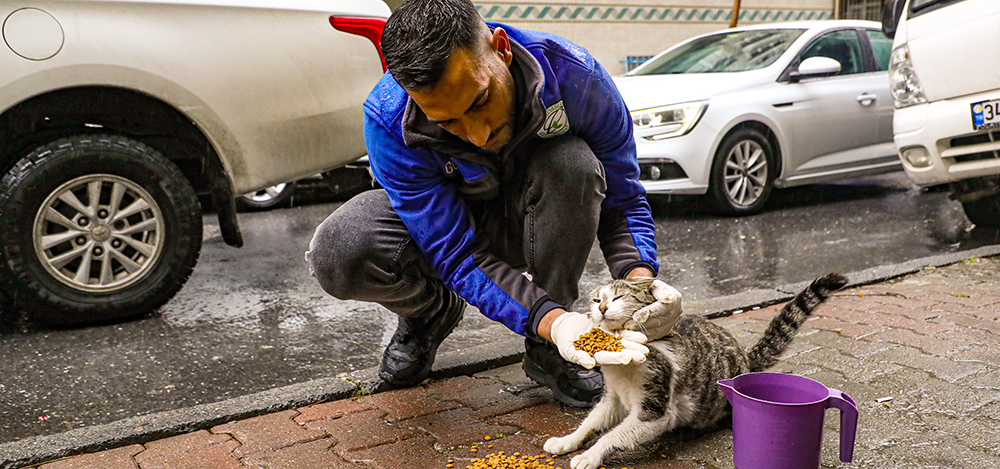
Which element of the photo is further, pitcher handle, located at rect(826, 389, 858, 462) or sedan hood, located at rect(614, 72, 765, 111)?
sedan hood, located at rect(614, 72, 765, 111)

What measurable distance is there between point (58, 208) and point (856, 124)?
665 centimetres

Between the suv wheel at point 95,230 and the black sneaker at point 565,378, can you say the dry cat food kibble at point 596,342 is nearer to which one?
the black sneaker at point 565,378

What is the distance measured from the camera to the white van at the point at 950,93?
189 inches

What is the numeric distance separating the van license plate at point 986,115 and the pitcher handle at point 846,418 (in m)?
3.61

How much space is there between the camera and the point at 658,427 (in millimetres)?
2363

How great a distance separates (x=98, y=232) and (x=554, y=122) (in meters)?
2.64

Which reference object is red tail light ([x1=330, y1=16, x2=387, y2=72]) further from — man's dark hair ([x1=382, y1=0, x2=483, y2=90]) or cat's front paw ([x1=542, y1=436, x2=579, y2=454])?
cat's front paw ([x1=542, y1=436, x2=579, y2=454])

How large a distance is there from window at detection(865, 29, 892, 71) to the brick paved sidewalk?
4897 millimetres

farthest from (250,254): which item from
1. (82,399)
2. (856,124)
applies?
(856,124)

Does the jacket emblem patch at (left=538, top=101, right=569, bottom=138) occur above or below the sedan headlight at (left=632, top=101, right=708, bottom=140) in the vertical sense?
above

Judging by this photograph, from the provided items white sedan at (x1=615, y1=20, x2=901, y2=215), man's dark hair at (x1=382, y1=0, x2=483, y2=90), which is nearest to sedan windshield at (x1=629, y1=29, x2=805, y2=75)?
white sedan at (x1=615, y1=20, x2=901, y2=215)

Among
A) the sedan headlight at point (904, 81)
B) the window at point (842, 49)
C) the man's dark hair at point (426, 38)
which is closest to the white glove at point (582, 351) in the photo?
the man's dark hair at point (426, 38)

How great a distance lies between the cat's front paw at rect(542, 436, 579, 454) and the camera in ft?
7.95

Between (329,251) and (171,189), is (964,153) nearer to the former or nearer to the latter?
(329,251)
